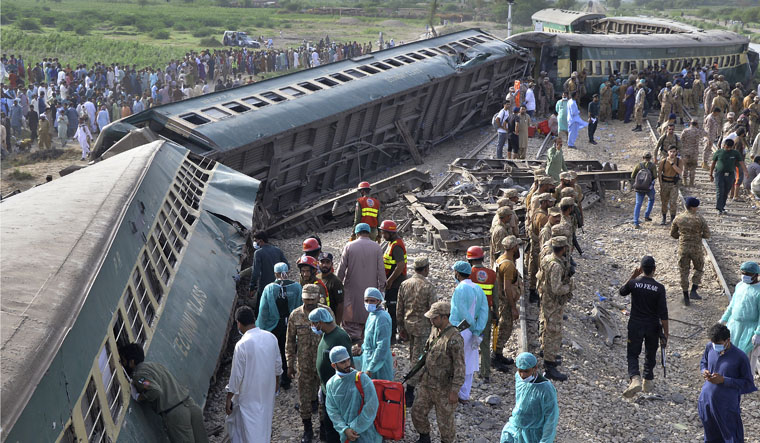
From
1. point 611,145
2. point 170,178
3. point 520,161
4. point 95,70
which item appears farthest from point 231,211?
point 95,70

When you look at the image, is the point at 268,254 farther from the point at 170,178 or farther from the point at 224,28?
the point at 224,28

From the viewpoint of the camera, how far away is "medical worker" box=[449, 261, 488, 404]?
767 cm

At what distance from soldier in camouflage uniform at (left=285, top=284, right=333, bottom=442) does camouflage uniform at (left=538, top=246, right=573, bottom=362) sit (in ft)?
9.27

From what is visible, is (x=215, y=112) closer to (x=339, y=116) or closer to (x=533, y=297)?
(x=339, y=116)

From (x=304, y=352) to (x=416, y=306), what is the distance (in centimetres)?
124

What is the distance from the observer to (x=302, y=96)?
1639 cm

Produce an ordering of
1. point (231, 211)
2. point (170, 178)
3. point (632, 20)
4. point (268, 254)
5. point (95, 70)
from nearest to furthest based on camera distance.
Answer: point (268, 254), point (170, 178), point (231, 211), point (95, 70), point (632, 20)

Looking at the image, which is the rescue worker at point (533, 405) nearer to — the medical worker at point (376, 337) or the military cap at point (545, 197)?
the medical worker at point (376, 337)

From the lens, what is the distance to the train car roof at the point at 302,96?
14070mm

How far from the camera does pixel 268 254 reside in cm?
919

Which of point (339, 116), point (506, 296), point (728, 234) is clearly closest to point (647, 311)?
point (506, 296)

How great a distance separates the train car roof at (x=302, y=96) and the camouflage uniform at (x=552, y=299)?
6.93 m

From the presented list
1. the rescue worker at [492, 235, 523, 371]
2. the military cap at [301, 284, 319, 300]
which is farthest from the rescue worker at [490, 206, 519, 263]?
the military cap at [301, 284, 319, 300]

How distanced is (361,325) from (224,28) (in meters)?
56.8
